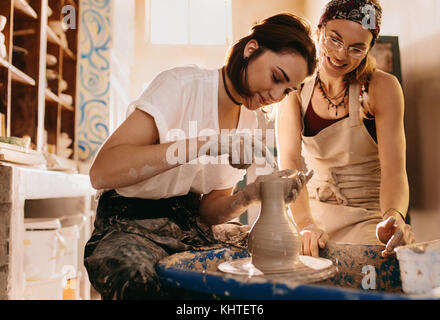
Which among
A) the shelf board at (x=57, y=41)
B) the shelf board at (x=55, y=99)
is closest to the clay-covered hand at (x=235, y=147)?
the shelf board at (x=55, y=99)

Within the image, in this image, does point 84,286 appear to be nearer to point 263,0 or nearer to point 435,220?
point 435,220

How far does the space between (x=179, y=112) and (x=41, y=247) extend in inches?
45.1

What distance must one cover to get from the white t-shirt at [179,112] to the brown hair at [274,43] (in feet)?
0.23

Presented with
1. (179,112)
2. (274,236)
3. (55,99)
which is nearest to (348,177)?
(274,236)

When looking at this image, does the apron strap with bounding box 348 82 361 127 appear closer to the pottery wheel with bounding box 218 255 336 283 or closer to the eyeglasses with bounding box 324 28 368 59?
the eyeglasses with bounding box 324 28 368 59

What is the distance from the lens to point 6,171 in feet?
4.36

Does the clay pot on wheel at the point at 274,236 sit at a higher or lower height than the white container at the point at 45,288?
higher

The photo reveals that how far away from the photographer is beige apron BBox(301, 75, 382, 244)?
5.17 ft

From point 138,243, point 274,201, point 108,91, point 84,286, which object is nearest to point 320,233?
point 274,201

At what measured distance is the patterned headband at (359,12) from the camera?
1436mm

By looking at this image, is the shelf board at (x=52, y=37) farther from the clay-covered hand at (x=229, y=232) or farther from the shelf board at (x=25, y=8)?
the clay-covered hand at (x=229, y=232)

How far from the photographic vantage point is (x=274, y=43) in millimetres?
1126
